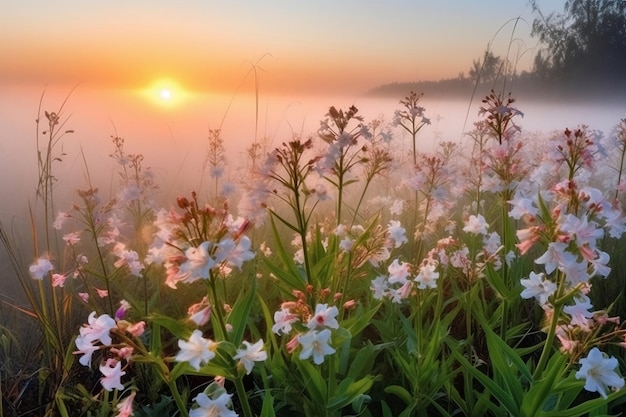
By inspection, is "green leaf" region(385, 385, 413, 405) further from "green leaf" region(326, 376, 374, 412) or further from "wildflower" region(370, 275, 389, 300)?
"wildflower" region(370, 275, 389, 300)

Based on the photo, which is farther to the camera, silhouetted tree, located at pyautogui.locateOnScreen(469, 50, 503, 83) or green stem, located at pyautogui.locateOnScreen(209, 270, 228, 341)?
silhouetted tree, located at pyautogui.locateOnScreen(469, 50, 503, 83)

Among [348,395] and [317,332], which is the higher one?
[317,332]

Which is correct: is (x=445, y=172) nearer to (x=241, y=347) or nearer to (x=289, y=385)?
(x=289, y=385)

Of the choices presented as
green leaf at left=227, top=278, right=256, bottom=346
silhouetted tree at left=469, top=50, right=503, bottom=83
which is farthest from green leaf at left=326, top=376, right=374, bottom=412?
silhouetted tree at left=469, top=50, right=503, bottom=83

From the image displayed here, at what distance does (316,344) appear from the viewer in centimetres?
98

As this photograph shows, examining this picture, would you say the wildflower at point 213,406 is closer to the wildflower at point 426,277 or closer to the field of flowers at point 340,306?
the field of flowers at point 340,306

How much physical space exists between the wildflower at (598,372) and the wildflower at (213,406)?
1.77ft

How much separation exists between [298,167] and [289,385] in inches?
18.2

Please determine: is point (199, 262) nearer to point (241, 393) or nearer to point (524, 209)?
point (241, 393)

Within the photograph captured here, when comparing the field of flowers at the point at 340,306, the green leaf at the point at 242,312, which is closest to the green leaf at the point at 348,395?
the field of flowers at the point at 340,306

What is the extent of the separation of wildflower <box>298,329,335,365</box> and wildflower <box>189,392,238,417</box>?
13 cm

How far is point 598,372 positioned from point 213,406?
0.60m

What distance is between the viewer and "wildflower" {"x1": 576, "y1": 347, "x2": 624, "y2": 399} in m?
0.99

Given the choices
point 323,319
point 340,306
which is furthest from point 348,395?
point 323,319
